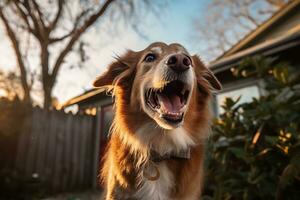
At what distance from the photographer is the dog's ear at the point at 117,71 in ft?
9.86

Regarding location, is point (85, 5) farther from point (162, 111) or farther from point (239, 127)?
point (162, 111)

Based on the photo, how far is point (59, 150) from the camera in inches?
347

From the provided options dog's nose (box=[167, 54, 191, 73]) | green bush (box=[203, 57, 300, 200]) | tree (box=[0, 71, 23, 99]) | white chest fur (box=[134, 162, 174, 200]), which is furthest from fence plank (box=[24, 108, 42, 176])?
tree (box=[0, 71, 23, 99])

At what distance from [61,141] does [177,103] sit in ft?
23.0

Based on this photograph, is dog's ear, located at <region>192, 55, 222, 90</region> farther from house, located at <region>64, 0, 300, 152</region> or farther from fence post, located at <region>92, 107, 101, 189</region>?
fence post, located at <region>92, 107, 101, 189</region>

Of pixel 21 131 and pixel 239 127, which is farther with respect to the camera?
pixel 21 131

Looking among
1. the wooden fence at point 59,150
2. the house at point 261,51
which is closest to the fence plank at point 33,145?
the wooden fence at point 59,150

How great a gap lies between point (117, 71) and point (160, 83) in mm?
803

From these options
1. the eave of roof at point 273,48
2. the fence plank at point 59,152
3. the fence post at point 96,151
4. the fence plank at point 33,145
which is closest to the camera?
the eave of roof at point 273,48

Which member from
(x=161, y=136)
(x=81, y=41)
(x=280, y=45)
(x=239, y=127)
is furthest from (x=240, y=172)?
(x=81, y=41)

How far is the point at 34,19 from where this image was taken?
14.1 metres

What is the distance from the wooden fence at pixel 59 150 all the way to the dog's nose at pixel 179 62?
639 cm

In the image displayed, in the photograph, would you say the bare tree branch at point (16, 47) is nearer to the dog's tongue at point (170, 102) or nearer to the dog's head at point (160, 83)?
the dog's head at point (160, 83)

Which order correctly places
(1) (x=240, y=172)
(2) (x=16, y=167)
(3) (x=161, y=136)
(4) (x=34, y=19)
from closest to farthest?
(3) (x=161, y=136)
(1) (x=240, y=172)
(2) (x=16, y=167)
(4) (x=34, y=19)
